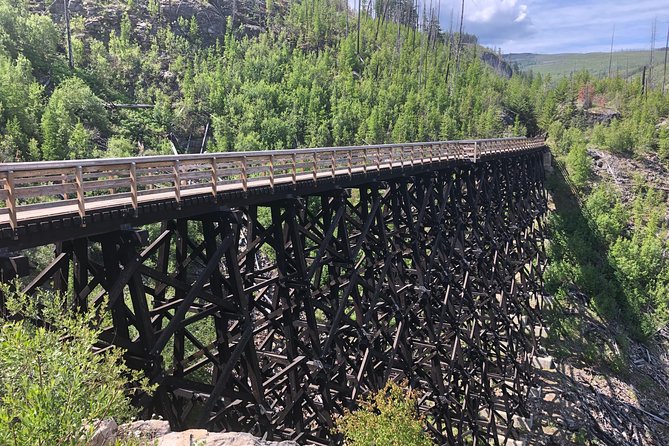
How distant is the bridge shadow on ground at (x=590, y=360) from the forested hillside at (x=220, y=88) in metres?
24.0

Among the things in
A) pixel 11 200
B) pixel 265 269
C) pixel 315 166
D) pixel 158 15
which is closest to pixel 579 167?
pixel 315 166

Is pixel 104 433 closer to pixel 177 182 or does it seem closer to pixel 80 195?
pixel 80 195

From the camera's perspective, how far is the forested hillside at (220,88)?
39906mm

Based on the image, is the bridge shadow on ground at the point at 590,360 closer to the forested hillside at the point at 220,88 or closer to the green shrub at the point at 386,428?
the green shrub at the point at 386,428

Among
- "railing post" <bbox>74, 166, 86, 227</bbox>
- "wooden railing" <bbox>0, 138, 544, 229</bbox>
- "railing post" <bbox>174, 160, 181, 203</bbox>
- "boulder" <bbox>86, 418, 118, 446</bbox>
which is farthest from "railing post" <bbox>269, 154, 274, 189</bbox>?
"boulder" <bbox>86, 418, 118, 446</bbox>

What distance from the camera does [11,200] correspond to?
5.64 metres

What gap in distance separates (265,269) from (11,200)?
245 inches

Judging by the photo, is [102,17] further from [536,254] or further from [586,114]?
[586,114]

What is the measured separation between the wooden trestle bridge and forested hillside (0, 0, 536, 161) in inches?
1130

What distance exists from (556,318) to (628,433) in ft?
25.7

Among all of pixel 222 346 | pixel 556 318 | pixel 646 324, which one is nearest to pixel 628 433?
pixel 556 318

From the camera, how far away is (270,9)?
3297 inches

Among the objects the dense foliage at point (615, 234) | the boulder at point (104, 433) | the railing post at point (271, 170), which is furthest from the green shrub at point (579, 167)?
the boulder at point (104, 433)

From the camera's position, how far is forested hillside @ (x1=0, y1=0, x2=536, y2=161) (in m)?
39.9
